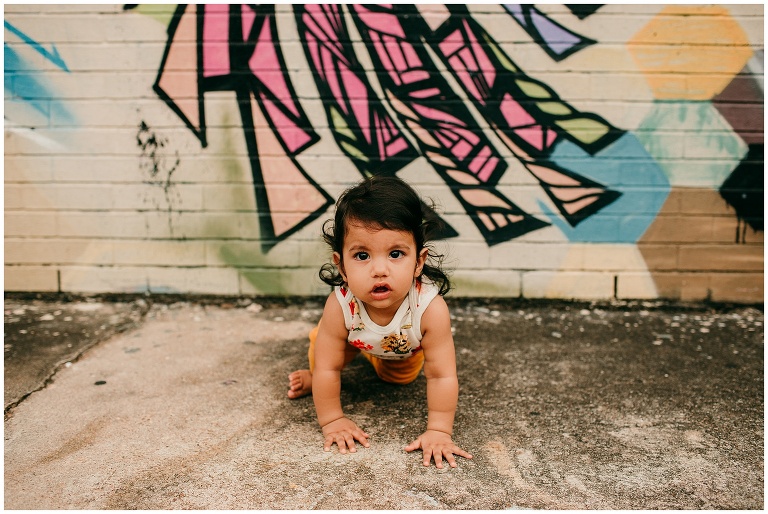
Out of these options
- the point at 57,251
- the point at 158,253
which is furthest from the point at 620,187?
the point at 57,251

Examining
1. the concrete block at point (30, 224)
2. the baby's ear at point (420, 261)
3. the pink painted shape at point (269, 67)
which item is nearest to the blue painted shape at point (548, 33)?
the pink painted shape at point (269, 67)

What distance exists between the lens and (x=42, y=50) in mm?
3768

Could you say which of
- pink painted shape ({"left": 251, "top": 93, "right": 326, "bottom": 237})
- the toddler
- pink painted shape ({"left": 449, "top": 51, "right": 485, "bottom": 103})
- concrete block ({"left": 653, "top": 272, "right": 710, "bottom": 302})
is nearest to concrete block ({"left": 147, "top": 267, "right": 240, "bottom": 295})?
pink painted shape ({"left": 251, "top": 93, "right": 326, "bottom": 237})

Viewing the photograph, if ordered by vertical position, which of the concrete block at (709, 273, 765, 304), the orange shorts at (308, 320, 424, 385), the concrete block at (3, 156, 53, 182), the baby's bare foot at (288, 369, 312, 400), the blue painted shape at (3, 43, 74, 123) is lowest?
the baby's bare foot at (288, 369, 312, 400)

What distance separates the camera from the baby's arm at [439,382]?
7.38ft

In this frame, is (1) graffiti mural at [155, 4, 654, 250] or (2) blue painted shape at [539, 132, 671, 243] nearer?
(1) graffiti mural at [155, 4, 654, 250]

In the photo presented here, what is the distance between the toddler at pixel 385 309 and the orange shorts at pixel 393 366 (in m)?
0.14

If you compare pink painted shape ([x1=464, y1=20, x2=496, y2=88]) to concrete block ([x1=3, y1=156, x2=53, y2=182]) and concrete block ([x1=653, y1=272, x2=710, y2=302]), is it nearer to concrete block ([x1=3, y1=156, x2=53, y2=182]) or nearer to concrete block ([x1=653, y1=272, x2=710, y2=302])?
concrete block ([x1=653, y1=272, x2=710, y2=302])

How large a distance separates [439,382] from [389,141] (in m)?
1.89

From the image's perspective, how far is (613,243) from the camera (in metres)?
3.90

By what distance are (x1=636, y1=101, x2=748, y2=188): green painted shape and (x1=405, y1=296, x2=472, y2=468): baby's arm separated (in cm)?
220

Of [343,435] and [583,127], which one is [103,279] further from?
[583,127]

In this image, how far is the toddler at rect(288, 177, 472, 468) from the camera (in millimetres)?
Answer: 2137

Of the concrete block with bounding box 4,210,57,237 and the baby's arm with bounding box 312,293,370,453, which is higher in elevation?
the concrete block with bounding box 4,210,57,237
